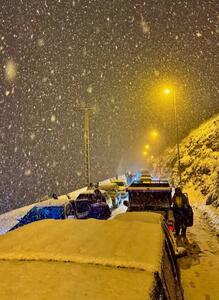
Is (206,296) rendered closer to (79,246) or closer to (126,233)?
(126,233)

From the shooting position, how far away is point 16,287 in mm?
2441

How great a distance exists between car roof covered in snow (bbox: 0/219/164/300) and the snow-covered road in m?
3.60

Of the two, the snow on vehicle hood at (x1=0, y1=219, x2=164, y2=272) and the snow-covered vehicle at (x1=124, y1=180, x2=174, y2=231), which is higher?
the snow on vehicle hood at (x1=0, y1=219, x2=164, y2=272)

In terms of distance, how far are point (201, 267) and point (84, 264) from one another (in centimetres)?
665

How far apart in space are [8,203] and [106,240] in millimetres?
189154

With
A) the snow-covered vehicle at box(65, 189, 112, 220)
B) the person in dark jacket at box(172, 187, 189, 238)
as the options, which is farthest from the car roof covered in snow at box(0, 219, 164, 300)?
the snow-covered vehicle at box(65, 189, 112, 220)

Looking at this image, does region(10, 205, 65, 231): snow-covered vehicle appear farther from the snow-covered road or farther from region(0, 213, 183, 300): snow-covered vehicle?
region(0, 213, 183, 300): snow-covered vehicle

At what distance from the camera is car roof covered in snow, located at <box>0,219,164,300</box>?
2369 millimetres

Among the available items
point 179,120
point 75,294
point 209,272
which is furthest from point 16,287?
point 179,120

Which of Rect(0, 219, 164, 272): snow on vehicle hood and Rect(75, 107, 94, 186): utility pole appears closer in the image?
Rect(0, 219, 164, 272): snow on vehicle hood

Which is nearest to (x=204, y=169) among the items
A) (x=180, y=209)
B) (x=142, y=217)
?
(x=180, y=209)

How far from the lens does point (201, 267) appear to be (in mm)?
8500

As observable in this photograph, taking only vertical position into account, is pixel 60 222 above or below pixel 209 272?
above

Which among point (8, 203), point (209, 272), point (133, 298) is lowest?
point (8, 203)
